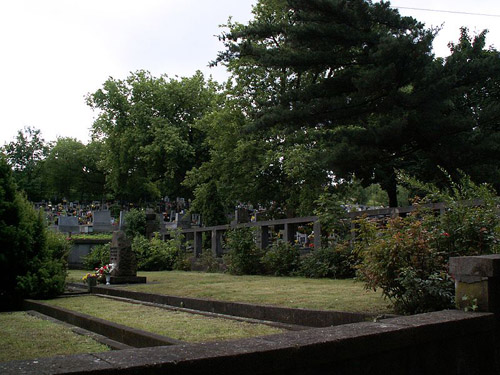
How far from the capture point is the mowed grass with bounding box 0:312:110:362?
4621mm

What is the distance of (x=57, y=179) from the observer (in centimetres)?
6562

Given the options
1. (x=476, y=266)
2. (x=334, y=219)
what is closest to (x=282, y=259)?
(x=334, y=219)

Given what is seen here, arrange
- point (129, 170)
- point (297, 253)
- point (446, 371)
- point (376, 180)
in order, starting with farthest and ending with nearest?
point (129, 170) < point (376, 180) < point (297, 253) < point (446, 371)

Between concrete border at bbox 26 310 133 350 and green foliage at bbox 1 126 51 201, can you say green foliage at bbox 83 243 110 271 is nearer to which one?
concrete border at bbox 26 310 133 350

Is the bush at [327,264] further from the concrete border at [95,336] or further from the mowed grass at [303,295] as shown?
the concrete border at [95,336]

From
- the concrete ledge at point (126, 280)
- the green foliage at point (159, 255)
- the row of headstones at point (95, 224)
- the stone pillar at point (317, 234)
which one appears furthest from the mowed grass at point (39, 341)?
the row of headstones at point (95, 224)

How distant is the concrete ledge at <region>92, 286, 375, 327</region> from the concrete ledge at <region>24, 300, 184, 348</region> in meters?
1.74

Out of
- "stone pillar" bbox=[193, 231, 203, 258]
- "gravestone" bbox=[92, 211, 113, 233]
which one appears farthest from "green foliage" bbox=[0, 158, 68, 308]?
"gravestone" bbox=[92, 211, 113, 233]

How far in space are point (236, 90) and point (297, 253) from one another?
16128 millimetres

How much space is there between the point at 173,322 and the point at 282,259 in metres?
6.55

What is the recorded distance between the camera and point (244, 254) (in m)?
13.7

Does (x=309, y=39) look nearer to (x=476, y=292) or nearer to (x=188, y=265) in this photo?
(x=188, y=265)

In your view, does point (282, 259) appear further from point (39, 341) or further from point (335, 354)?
point (335, 354)

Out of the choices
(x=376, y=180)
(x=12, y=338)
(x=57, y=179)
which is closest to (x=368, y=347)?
(x=12, y=338)
